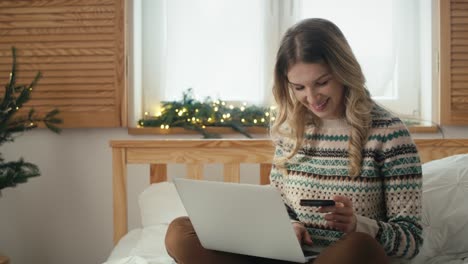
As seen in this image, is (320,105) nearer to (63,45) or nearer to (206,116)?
(206,116)

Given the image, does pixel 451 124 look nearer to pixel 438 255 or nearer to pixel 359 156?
pixel 438 255

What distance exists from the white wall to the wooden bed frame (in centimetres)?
41

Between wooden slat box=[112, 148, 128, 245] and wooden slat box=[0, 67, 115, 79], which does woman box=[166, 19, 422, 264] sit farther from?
wooden slat box=[0, 67, 115, 79]

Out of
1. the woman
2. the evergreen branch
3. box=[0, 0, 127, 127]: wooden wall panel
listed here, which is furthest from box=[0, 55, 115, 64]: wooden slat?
the woman

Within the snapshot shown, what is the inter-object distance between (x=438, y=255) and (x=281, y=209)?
2.21 feet

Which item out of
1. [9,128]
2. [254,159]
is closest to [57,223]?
[9,128]

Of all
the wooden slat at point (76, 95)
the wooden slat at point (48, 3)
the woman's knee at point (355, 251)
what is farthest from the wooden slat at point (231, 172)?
the woman's knee at point (355, 251)

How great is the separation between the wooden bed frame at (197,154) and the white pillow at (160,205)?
0.10 metres

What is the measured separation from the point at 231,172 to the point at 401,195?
0.87 m

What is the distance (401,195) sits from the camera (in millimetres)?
1310

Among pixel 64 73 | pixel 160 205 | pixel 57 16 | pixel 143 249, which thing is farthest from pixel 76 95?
pixel 143 249

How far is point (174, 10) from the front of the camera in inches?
102

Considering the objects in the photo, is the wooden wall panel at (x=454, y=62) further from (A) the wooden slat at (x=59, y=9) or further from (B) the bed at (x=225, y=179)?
(A) the wooden slat at (x=59, y=9)

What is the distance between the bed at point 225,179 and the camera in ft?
5.21
